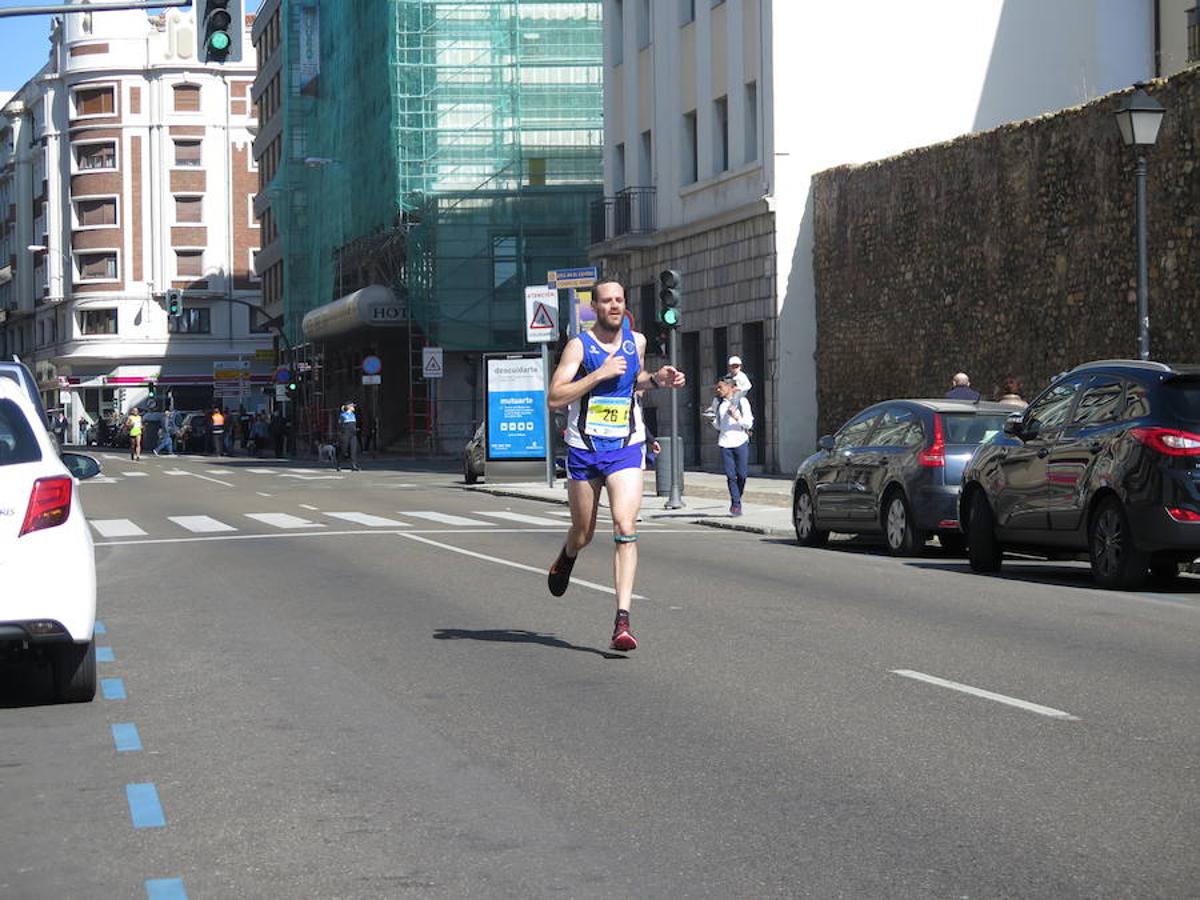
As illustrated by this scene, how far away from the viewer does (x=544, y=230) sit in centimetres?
5650

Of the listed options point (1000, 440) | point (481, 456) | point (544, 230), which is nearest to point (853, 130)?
point (481, 456)

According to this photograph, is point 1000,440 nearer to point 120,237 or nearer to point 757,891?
point 757,891

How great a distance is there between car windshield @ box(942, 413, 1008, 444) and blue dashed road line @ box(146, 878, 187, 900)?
45.8ft

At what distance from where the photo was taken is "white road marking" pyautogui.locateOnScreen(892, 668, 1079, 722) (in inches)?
352

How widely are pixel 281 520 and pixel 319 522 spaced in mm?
792

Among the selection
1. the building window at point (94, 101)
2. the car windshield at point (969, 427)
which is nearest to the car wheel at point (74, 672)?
the car windshield at point (969, 427)

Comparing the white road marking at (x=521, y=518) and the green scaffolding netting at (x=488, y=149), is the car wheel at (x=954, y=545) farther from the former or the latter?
the green scaffolding netting at (x=488, y=149)

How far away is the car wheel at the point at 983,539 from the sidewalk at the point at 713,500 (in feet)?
18.4

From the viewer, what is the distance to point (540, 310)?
34.6 m

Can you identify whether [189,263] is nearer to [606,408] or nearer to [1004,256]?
[1004,256]

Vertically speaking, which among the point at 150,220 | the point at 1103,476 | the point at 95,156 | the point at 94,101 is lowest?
the point at 1103,476

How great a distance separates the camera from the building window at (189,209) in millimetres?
107625

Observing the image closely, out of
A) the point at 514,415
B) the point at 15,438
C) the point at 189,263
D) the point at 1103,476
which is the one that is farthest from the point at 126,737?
the point at 189,263

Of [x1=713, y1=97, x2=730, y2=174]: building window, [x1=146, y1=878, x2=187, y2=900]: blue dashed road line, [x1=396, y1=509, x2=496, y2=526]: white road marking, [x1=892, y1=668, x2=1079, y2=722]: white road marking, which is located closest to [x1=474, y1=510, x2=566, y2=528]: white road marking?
[x1=396, y1=509, x2=496, y2=526]: white road marking
